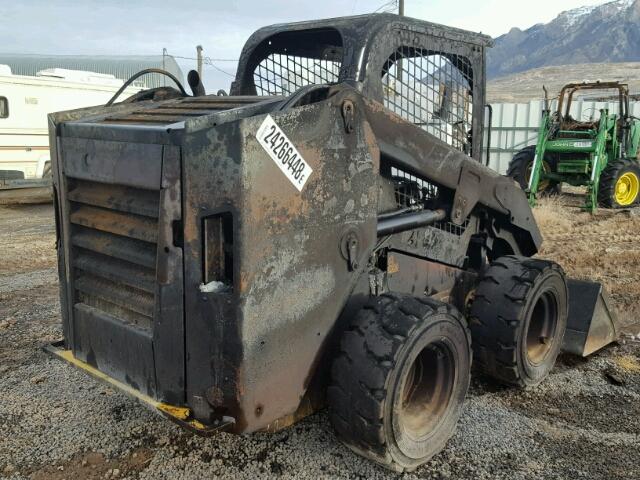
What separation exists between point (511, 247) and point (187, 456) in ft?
8.61

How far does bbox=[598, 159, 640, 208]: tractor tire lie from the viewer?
1164 cm

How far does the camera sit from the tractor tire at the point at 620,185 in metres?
11.6

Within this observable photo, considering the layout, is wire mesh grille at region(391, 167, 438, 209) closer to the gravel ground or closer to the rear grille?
the gravel ground

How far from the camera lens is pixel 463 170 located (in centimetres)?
350

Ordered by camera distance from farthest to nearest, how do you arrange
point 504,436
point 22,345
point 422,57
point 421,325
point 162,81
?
point 162,81 < point 22,345 < point 422,57 < point 504,436 < point 421,325

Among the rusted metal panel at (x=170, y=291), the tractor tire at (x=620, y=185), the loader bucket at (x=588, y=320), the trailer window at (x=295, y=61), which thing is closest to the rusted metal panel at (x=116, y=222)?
the rusted metal panel at (x=170, y=291)

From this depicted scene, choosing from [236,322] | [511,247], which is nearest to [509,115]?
[511,247]

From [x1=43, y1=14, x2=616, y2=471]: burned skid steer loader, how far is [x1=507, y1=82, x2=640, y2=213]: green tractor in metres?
8.75

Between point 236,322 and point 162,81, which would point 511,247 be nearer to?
point 236,322

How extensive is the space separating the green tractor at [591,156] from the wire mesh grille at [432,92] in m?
8.18

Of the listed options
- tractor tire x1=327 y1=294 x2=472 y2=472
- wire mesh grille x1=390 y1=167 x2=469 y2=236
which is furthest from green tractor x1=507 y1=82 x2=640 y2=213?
tractor tire x1=327 y1=294 x2=472 y2=472

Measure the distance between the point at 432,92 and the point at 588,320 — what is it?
2033 mm

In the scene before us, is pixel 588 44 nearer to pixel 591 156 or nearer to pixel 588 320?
pixel 591 156

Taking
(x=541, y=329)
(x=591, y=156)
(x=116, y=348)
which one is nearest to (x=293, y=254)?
(x=116, y=348)
